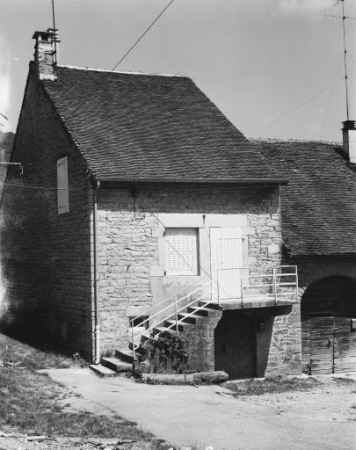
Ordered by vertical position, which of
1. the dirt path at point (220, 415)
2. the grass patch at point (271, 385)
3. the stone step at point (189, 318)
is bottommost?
the grass patch at point (271, 385)

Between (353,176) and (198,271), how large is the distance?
335 inches

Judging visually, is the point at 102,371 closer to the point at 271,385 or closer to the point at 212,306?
the point at 212,306

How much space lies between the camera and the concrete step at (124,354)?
16.1 metres

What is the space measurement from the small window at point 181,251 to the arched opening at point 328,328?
446cm

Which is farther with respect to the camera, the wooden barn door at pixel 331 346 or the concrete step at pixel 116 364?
the wooden barn door at pixel 331 346

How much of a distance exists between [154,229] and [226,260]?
2.38 metres

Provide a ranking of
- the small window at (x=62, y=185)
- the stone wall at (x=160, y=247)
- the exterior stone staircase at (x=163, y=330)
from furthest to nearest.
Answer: the small window at (x=62, y=185) → the stone wall at (x=160, y=247) → the exterior stone staircase at (x=163, y=330)

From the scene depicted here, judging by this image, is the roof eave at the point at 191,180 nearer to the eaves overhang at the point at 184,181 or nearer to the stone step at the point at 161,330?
the eaves overhang at the point at 184,181

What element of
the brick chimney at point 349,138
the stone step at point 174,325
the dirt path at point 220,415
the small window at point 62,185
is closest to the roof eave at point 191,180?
the small window at point 62,185

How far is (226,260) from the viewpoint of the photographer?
1888cm

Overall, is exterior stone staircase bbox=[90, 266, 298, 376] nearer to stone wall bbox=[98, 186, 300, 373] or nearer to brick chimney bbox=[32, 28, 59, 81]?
stone wall bbox=[98, 186, 300, 373]

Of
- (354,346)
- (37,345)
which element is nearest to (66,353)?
(37,345)

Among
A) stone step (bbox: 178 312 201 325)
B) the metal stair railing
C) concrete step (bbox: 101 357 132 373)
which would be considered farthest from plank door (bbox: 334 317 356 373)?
concrete step (bbox: 101 357 132 373)

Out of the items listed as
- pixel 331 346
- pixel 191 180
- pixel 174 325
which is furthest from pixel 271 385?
pixel 191 180
